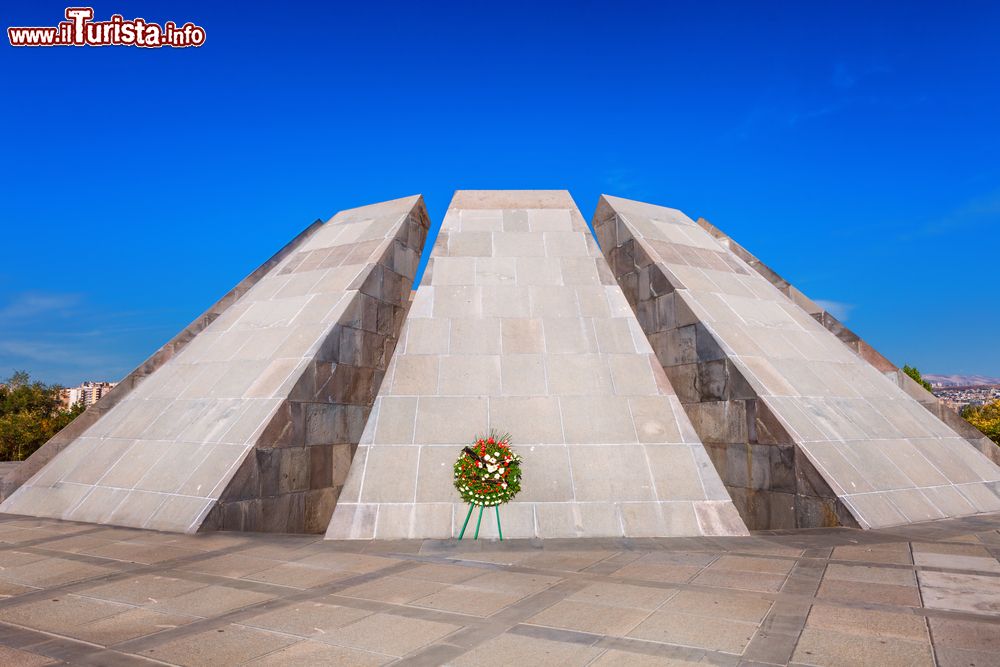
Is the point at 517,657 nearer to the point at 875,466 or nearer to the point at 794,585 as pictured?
→ the point at 794,585

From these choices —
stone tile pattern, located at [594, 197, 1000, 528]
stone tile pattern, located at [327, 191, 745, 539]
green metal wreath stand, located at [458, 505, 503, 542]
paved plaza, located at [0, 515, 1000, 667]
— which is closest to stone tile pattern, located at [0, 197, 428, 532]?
paved plaza, located at [0, 515, 1000, 667]

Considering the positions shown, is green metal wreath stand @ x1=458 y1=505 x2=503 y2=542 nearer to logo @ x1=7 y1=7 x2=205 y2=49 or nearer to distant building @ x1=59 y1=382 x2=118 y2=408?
distant building @ x1=59 y1=382 x2=118 y2=408

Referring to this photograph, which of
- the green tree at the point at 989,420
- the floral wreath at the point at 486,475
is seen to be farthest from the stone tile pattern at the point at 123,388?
the green tree at the point at 989,420

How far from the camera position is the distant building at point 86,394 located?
4072cm

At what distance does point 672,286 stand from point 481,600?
10985mm

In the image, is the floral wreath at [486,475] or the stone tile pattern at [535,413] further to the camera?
the stone tile pattern at [535,413]

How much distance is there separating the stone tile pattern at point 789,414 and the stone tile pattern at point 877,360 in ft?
1.45

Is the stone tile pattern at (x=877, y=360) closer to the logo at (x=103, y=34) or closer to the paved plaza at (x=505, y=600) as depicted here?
the paved plaza at (x=505, y=600)

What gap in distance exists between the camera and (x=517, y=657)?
5.83 meters

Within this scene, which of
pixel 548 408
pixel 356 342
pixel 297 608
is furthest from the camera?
pixel 356 342

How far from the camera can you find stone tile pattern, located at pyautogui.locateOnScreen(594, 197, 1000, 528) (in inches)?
484

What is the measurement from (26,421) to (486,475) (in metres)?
27.4

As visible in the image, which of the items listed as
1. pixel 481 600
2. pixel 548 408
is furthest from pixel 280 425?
pixel 481 600

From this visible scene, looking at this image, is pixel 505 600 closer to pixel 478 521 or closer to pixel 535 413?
pixel 478 521
